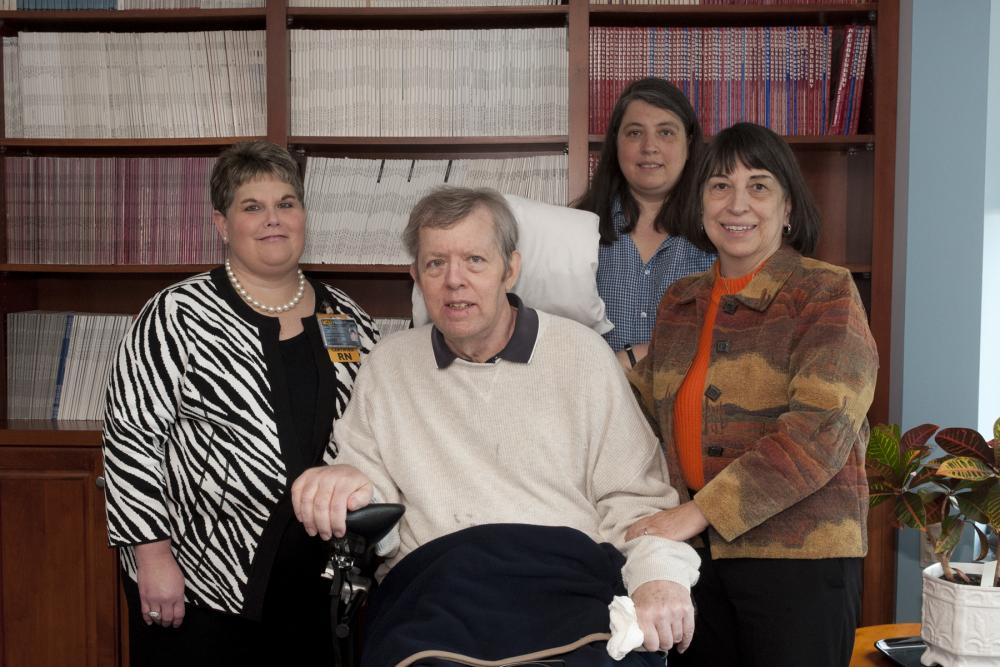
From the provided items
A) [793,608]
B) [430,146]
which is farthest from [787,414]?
[430,146]

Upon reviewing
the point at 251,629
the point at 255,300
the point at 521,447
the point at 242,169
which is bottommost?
the point at 251,629

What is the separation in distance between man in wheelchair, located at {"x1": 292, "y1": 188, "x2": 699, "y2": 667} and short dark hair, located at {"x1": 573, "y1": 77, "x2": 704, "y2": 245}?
2.35 ft

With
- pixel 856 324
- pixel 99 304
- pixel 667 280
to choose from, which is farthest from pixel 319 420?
pixel 99 304

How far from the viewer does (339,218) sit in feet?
9.75

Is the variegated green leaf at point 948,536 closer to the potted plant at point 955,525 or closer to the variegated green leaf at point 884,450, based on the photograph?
the potted plant at point 955,525

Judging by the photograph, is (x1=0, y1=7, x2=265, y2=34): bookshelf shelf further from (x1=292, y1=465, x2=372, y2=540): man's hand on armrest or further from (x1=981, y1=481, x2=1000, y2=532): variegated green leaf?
(x1=981, y1=481, x2=1000, y2=532): variegated green leaf

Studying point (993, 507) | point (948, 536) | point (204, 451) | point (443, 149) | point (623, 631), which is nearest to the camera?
point (623, 631)

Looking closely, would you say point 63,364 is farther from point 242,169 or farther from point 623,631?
point 623,631

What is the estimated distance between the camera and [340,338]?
2127 millimetres

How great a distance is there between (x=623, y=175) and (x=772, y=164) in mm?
825

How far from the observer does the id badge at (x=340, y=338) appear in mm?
2100

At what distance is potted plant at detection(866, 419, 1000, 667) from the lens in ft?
5.71

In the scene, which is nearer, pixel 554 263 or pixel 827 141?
pixel 554 263

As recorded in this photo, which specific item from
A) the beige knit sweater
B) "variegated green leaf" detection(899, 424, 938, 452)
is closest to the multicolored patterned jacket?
the beige knit sweater
